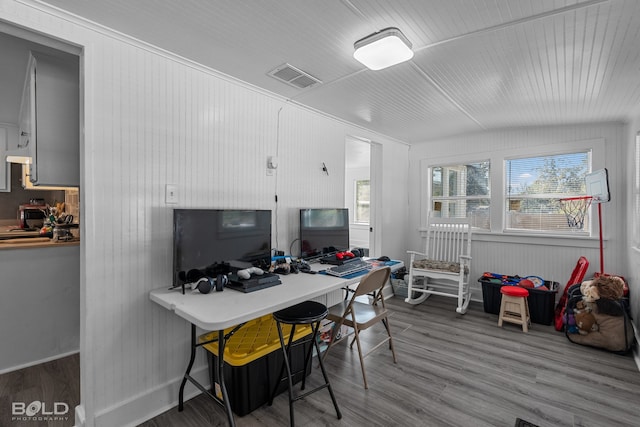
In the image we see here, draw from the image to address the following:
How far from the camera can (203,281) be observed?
1812 mm

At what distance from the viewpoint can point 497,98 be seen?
282 cm

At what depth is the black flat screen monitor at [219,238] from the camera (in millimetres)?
1849

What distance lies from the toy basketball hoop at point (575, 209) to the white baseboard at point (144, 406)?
4.33 meters

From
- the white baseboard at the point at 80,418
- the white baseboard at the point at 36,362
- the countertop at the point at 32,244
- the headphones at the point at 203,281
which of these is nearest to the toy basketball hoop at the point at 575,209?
the headphones at the point at 203,281

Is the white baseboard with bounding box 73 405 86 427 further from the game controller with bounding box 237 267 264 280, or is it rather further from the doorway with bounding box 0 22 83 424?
the game controller with bounding box 237 267 264 280

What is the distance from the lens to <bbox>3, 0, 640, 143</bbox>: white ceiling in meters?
1.54

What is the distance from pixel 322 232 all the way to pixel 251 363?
1.36 meters

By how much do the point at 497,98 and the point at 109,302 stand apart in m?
3.46

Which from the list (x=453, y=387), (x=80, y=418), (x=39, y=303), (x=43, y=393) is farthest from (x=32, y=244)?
(x=453, y=387)

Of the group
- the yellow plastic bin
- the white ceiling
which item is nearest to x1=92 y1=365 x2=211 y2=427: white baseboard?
the yellow plastic bin

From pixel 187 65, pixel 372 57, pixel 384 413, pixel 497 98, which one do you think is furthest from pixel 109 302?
pixel 497 98

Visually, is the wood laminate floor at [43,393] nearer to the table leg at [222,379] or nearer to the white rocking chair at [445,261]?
the table leg at [222,379]

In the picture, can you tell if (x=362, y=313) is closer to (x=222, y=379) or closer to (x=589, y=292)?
(x=222, y=379)

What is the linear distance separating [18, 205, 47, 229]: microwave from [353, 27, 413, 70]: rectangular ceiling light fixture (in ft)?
15.7
